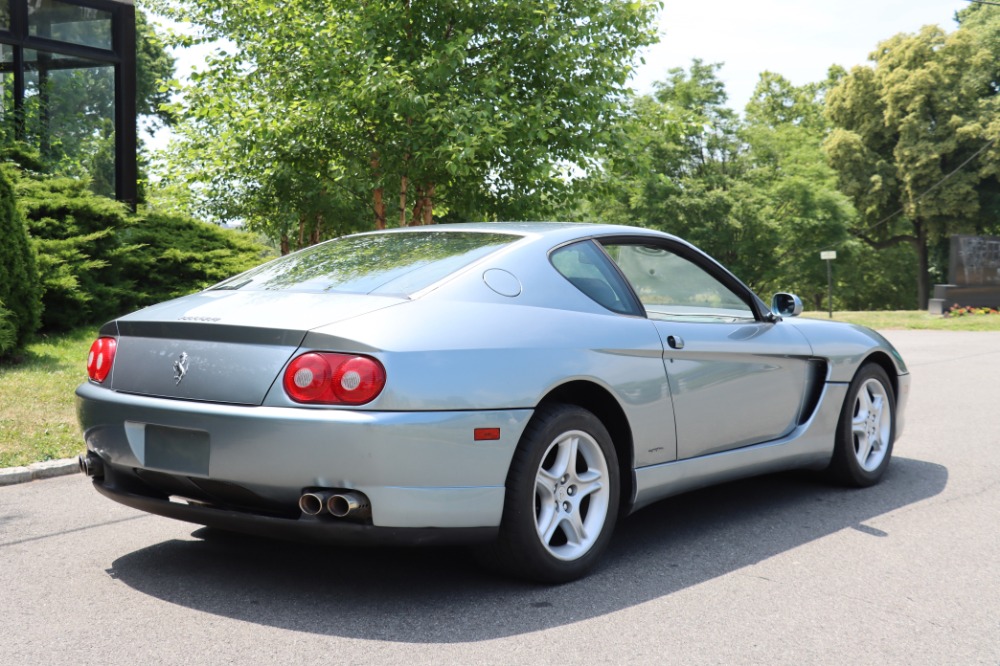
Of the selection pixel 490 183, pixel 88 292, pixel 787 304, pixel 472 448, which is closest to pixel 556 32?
pixel 490 183

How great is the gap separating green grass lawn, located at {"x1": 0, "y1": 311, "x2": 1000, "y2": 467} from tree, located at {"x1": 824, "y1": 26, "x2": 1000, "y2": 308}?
41606 millimetres

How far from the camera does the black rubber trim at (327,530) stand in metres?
3.65

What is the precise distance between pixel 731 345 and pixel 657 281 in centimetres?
50

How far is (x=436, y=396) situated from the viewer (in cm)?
370

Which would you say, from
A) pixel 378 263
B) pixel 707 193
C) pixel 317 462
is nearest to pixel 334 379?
pixel 317 462

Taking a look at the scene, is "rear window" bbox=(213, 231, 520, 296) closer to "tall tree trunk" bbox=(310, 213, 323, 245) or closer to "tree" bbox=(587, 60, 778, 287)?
"tall tree trunk" bbox=(310, 213, 323, 245)

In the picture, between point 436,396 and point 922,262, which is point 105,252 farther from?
point 922,262

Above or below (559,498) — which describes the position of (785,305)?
above

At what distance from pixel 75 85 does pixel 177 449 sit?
14838 mm

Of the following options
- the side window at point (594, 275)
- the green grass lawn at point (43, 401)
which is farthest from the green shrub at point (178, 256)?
the side window at point (594, 275)

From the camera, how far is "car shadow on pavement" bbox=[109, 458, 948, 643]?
374 cm

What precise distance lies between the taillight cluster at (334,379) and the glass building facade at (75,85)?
1316 centimetres

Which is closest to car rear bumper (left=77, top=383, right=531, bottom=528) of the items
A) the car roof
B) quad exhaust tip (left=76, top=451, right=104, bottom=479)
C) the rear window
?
quad exhaust tip (left=76, top=451, right=104, bottom=479)

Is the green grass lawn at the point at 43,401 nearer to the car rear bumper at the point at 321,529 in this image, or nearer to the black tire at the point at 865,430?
the car rear bumper at the point at 321,529
